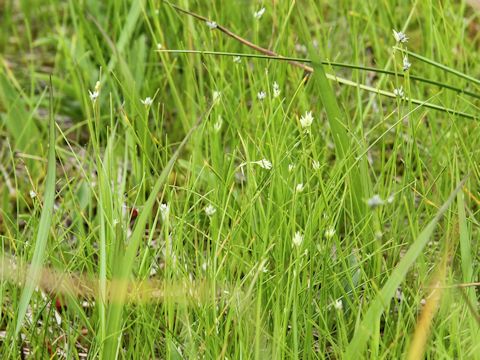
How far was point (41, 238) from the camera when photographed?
1473 mm

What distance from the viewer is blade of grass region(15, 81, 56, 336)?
145 centimetres

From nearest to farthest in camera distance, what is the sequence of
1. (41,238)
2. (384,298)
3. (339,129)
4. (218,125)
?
1. (384,298)
2. (41,238)
3. (339,129)
4. (218,125)

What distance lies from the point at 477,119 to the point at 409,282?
1.08 feet

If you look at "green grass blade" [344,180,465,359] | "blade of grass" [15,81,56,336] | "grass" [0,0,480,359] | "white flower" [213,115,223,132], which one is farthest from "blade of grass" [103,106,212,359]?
"white flower" [213,115,223,132]

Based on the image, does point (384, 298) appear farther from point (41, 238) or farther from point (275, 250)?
point (41, 238)

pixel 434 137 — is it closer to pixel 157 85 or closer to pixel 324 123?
pixel 324 123

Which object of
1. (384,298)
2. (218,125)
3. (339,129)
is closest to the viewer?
(384,298)

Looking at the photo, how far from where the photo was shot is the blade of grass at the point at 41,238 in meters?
1.45

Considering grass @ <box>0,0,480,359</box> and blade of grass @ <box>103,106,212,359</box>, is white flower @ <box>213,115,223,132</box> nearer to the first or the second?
grass @ <box>0,0,480,359</box>

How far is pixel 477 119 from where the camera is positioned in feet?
5.52

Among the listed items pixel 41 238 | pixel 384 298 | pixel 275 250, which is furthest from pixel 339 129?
pixel 41 238

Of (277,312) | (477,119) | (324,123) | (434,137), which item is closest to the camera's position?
(277,312)

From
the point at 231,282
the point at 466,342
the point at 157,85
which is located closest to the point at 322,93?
the point at 231,282

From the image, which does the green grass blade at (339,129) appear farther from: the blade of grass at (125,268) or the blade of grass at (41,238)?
the blade of grass at (41,238)
